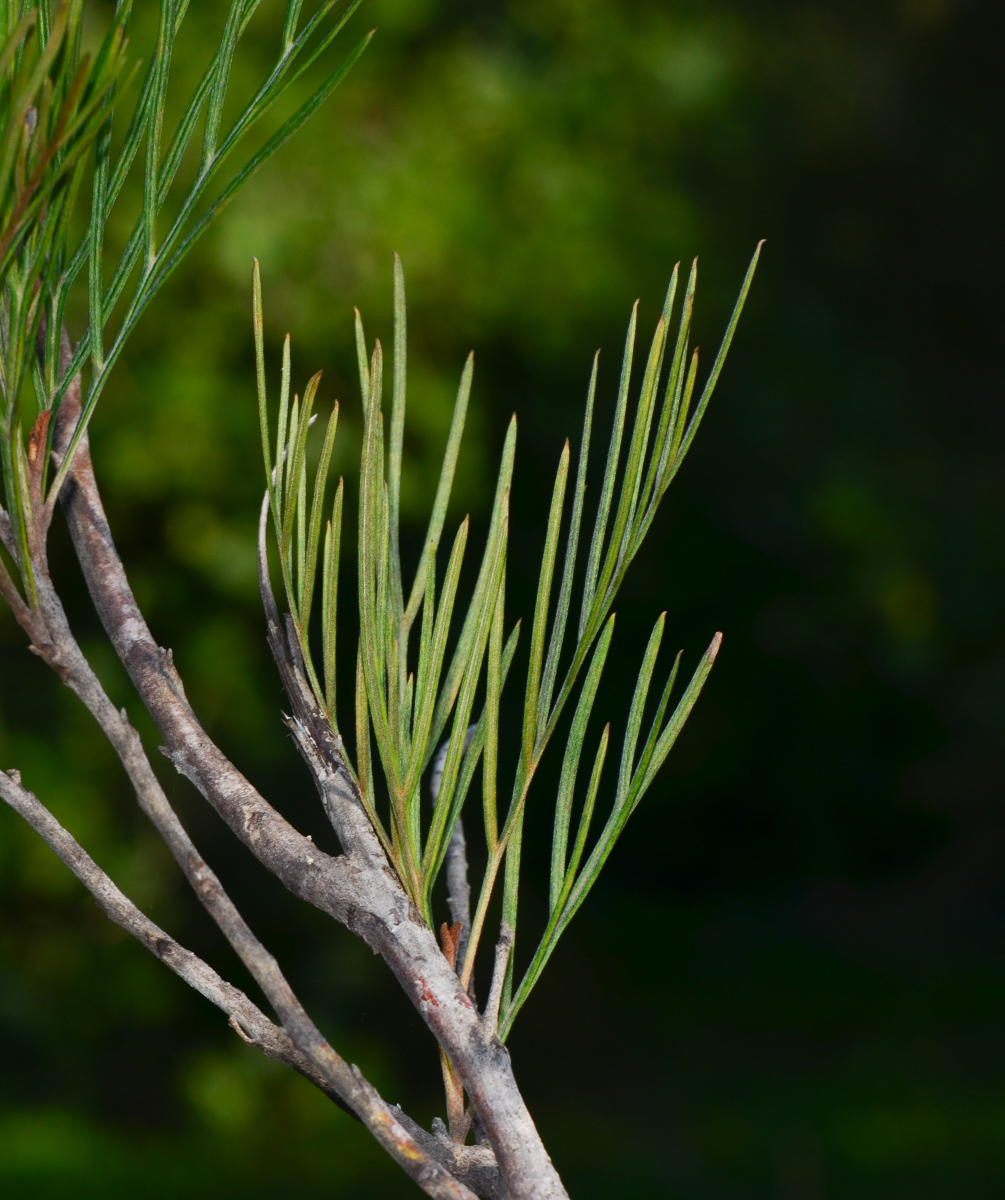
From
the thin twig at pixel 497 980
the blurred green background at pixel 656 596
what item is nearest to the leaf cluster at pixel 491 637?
the thin twig at pixel 497 980

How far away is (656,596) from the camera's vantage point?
1.98 meters

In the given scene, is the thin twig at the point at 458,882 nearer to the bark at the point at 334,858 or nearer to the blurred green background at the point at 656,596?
the bark at the point at 334,858

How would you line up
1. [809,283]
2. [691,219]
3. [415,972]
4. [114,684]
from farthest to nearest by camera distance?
[809,283], [691,219], [114,684], [415,972]

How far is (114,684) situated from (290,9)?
4.46 ft

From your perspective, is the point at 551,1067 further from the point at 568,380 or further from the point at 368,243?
the point at 368,243

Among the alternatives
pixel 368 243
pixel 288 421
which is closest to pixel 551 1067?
pixel 368 243

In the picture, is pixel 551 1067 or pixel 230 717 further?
pixel 551 1067

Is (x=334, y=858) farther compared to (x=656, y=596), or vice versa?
(x=656, y=596)

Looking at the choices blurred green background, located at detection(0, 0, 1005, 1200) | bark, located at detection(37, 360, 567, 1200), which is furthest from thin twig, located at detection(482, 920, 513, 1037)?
blurred green background, located at detection(0, 0, 1005, 1200)

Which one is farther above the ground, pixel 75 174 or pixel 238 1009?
pixel 75 174

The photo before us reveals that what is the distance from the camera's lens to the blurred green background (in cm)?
157

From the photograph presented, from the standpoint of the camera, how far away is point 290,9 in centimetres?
18

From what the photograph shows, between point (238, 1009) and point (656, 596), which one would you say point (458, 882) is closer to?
point (238, 1009)

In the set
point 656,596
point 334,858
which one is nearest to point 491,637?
point 334,858
